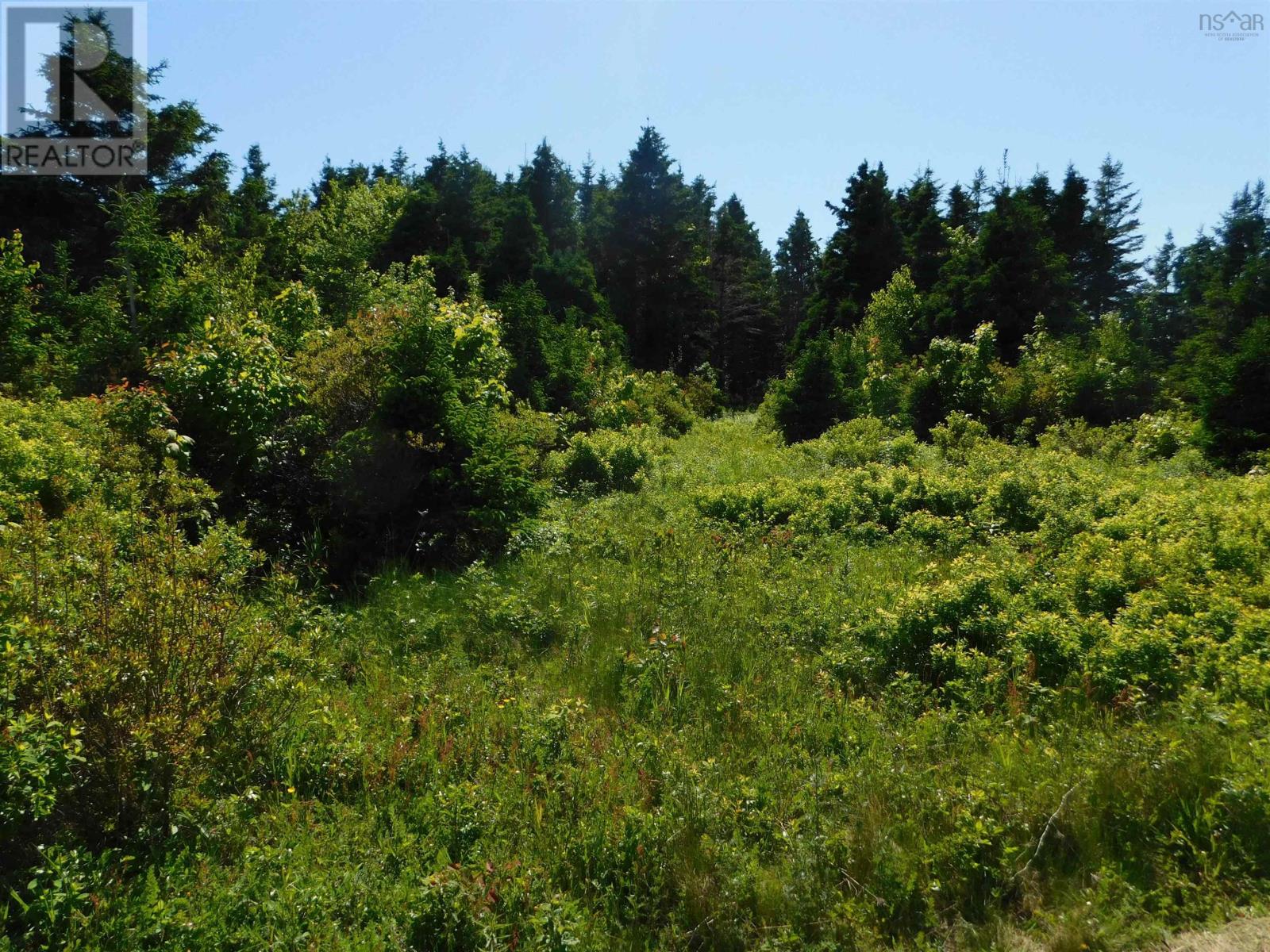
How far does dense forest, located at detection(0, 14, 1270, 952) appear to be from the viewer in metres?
3.49

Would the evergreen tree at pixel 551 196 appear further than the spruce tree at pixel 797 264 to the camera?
No

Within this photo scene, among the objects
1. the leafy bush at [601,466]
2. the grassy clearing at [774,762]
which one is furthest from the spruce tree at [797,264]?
the grassy clearing at [774,762]

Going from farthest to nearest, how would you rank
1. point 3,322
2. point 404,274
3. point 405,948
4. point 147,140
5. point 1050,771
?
point 147,140
point 404,274
point 3,322
point 1050,771
point 405,948

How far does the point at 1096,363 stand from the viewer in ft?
50.1

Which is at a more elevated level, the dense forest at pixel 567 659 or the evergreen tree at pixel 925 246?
the evergreen tree at pixel 925 246

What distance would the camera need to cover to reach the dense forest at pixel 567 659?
11.5ft

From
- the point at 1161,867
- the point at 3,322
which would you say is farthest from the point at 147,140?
the point at 1161,867

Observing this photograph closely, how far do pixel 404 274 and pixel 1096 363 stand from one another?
1687 centimetres

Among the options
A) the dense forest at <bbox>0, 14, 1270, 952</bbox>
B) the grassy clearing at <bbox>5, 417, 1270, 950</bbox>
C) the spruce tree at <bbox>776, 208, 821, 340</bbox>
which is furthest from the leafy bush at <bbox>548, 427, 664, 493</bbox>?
the spruce tree at <bbox>776, 208, 821, 340</bbox>

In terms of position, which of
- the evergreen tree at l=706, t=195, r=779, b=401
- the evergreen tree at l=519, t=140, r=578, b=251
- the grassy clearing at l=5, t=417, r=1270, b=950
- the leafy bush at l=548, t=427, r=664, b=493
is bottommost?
the grassy clearing at l=5, t=417, r=1270, b=950

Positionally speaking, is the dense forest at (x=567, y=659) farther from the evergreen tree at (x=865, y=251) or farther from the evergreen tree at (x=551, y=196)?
the evergreen tree at (x=551, y=196)

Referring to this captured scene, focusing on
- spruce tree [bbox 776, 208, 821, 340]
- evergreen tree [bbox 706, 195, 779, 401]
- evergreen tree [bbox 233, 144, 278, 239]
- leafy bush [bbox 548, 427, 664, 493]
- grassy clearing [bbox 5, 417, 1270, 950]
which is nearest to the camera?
grassy clearing [bbox 5, 417, 1270, 950]

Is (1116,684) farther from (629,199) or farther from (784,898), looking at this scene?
(629,199)

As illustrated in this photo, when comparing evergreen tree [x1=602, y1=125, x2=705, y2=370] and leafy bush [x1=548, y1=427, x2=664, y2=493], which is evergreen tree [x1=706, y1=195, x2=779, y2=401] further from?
leafy bush [x1=548, y1=427, x2=664, y2=493]
